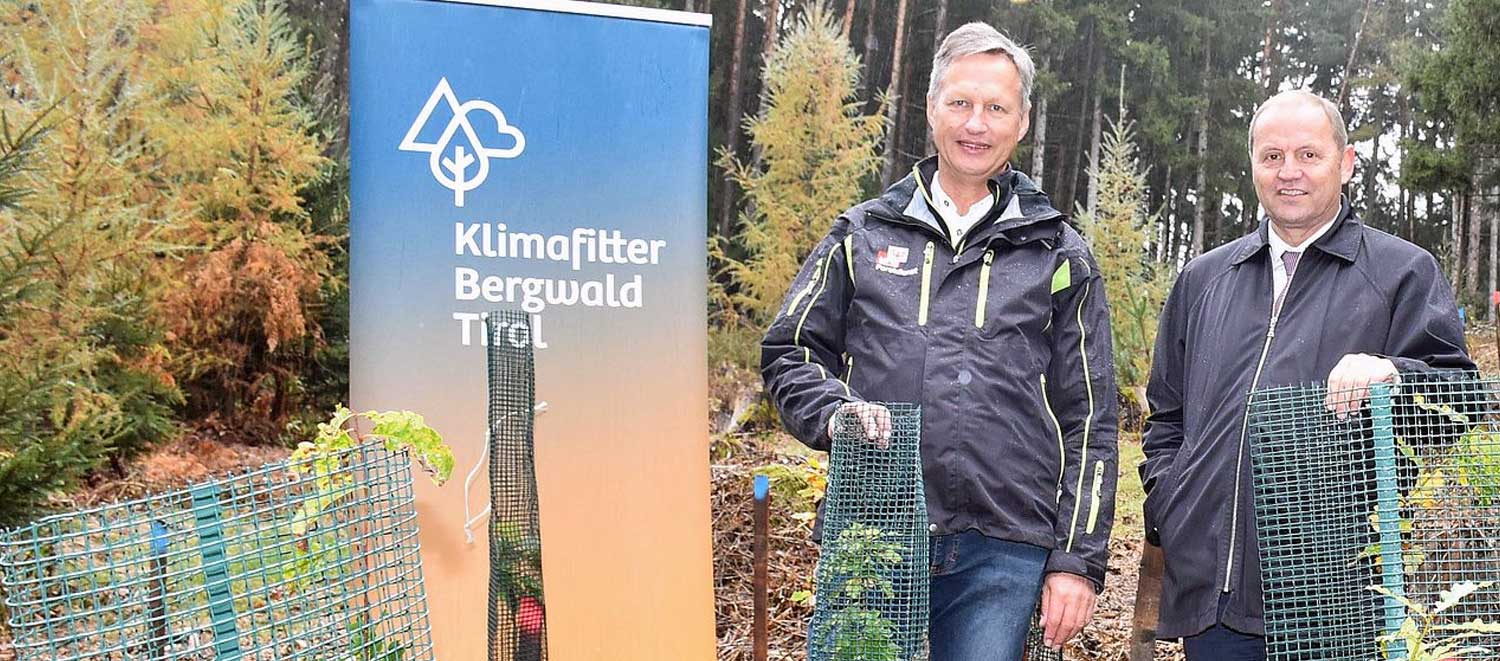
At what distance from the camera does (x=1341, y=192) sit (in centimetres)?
253

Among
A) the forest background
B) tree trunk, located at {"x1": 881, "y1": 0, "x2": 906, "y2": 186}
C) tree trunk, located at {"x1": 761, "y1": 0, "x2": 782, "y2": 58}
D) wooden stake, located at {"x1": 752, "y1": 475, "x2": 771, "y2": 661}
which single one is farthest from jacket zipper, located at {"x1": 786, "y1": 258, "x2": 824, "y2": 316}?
tree trunk, located at {"x1": 881, "y1": 0, "x2": 906, "y2": 186}

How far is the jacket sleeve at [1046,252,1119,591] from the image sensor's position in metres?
2.37

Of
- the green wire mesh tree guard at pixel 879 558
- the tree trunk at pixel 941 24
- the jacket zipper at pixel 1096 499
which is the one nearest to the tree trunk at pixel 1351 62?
the tree trunk at pixel 941 24

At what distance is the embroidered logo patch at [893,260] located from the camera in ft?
7.97

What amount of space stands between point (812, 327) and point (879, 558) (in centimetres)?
49

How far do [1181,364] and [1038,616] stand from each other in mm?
681

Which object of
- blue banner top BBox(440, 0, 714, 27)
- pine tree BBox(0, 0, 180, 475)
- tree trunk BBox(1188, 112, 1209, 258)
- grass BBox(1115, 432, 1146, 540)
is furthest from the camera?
tree trunk BBox(1188, 112, 1209, 258)

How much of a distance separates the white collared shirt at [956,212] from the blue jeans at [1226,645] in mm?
905

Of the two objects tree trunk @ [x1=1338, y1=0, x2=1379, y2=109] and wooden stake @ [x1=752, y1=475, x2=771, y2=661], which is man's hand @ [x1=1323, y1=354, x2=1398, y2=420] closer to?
wooden stake @ [x1=752, y1=475, x2=771, y2=661]

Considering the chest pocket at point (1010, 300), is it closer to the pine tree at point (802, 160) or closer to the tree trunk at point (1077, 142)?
the pine tree at point (802, 160)

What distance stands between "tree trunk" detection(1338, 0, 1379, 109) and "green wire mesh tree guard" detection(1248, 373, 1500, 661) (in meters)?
31.5

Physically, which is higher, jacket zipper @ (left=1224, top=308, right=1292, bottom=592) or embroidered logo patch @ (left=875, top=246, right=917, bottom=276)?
embroidered logo patch @ (left=875, top=246, right=917, bottom=276)

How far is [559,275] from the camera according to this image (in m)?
3.49

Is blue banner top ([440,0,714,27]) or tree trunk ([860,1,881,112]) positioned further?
tree trunk ([860,1,881,112])
